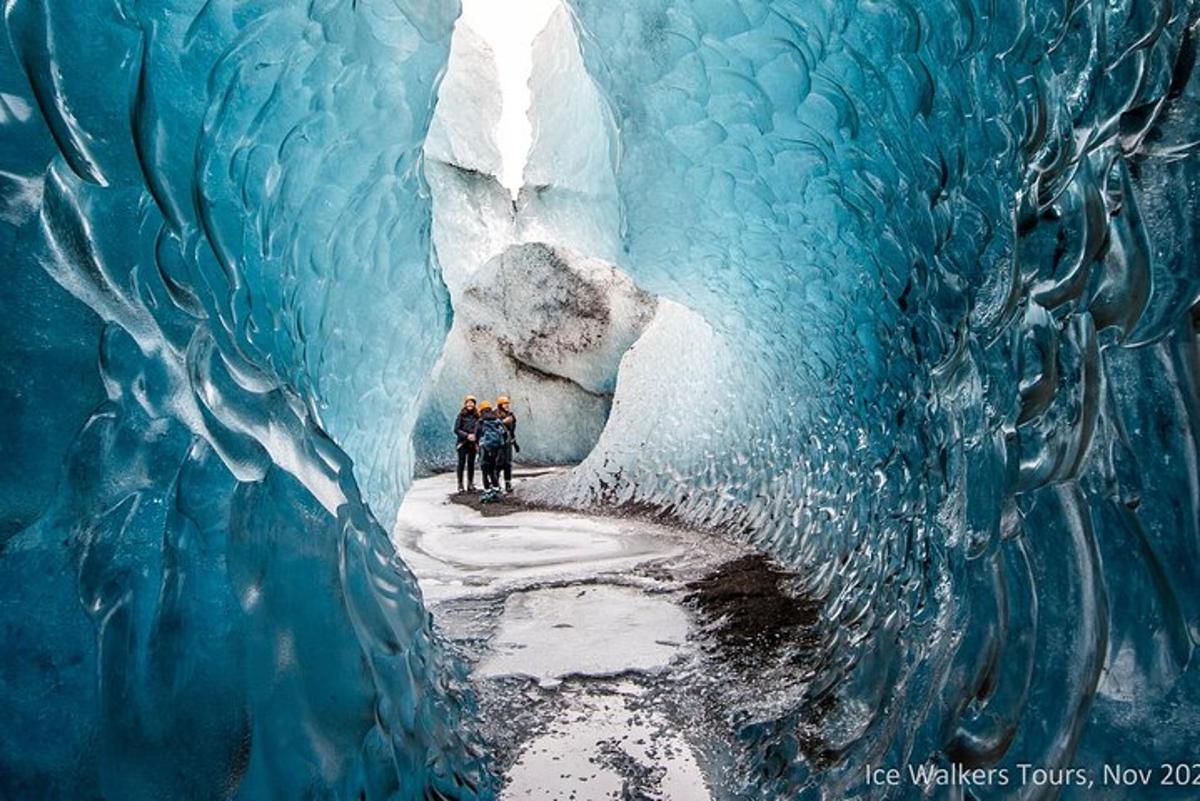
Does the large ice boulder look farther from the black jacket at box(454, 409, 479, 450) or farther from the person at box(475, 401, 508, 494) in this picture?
the person at box(475, 401, 508, 494)

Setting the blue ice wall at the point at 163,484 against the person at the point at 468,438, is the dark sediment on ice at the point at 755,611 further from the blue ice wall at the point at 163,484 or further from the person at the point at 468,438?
the person at the point at 468,438

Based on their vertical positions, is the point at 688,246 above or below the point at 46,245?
above

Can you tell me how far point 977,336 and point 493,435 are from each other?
23.1 feet

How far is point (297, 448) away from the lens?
142cm

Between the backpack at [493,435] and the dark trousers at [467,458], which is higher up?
the backpack at [493,435]

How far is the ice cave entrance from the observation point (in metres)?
6.36

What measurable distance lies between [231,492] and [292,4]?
4.60ft

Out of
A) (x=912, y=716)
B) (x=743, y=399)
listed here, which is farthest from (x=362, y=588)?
(x=743, y=399)

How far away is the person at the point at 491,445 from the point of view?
841cm

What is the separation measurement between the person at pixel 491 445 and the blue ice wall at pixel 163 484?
258 inches

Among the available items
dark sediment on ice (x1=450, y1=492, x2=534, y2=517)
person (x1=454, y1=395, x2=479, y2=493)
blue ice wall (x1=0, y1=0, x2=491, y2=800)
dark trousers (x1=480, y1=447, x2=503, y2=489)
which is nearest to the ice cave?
blue ice wall (x1=0, y1=0, x2=491, y2=800)

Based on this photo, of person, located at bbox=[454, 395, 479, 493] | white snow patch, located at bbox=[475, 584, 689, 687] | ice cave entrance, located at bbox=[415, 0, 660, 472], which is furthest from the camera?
person, located at bbox=[454, 395, 479, 493]

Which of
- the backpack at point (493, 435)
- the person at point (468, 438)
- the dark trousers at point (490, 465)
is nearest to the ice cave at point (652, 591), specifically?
the backpack at point (493, 435)

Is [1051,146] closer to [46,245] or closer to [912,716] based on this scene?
[912,716]
